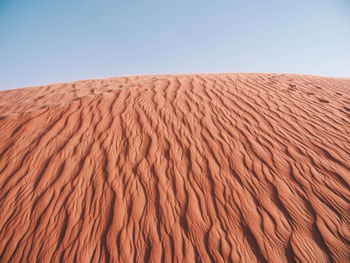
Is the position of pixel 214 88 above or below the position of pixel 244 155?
above

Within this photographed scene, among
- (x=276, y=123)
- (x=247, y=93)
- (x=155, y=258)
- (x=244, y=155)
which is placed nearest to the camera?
(x=155, y=258)

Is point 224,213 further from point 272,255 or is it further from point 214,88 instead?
point 214,88

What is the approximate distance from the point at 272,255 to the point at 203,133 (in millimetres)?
2065

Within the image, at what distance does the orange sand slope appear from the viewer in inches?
72.8

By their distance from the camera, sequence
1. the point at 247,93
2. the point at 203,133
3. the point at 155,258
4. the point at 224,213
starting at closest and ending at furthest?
the point at 155,258 → the point at 224,213 → the point at 203,133 → the point at 247,93

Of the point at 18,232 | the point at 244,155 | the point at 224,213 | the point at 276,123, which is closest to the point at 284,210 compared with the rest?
the point at 224,213

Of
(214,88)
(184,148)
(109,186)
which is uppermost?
(214,88)

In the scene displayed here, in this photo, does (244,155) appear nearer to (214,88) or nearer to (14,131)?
(214,88)

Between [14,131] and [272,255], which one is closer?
[272,255]

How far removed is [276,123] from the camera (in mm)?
3693

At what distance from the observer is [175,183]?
2480 millimetres

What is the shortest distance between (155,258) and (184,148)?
1.65 m

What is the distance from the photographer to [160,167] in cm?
270

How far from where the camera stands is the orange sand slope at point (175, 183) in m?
1.85
